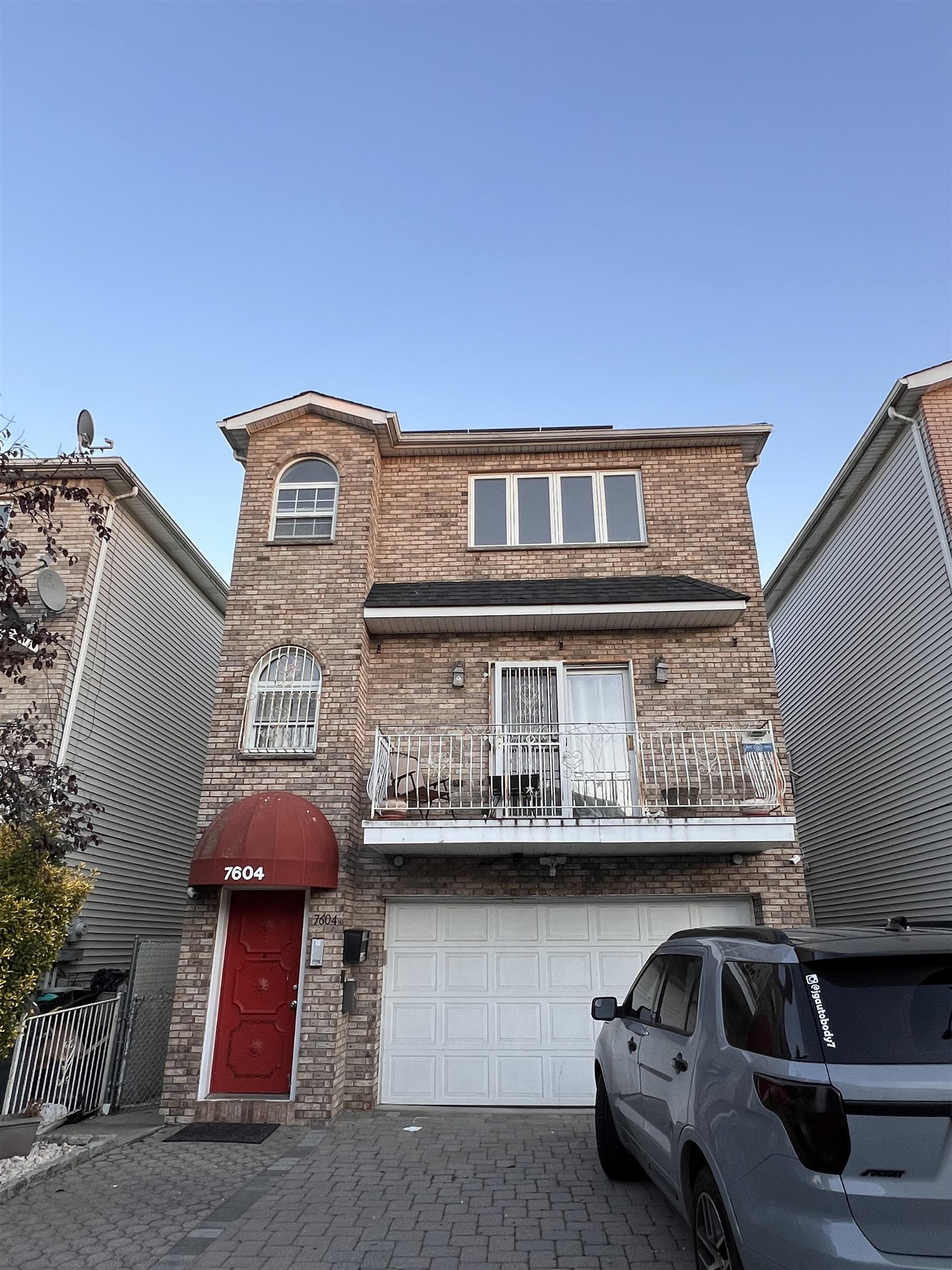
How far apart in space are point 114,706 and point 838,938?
10622 mm

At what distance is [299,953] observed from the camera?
9.07 metres

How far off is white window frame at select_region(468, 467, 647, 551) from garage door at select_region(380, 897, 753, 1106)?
474 cm

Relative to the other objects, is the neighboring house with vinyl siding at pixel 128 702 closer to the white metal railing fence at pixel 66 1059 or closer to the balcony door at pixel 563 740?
the white metal railing fence at pixel 66 1059

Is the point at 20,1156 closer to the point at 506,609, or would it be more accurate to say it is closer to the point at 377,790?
the point at 377,790

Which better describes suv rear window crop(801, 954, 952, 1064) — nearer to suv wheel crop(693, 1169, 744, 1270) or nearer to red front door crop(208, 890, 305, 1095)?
suv wheel crop(693, 1169, 744, 1270)

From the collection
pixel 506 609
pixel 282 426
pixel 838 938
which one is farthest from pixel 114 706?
pixel 838 938

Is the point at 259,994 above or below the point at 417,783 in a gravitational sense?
below

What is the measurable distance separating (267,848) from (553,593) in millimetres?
4686

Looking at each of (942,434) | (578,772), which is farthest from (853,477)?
(578,772)

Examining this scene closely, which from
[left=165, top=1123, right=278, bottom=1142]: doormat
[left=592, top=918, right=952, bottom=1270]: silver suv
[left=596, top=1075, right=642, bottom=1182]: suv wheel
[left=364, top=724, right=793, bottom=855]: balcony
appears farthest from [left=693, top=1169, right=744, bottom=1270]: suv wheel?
[left=165, top=1123, right=278, bottom=1142]: doormat

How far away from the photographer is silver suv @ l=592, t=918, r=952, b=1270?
2.90 metres

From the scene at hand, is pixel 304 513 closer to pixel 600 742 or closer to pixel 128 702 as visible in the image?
pixel 128 702

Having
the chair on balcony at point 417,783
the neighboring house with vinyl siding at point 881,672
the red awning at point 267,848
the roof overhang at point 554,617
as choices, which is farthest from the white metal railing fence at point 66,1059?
the neighboring house with vinyl siding at point 881,672

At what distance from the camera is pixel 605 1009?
236 inches
